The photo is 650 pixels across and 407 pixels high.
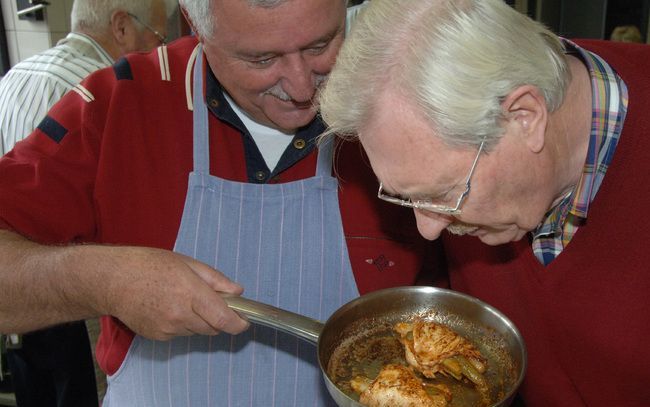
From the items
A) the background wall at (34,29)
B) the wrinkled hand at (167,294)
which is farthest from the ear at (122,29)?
the wrinkled hand at (167,294)

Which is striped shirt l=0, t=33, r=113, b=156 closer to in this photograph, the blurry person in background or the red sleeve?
the red sleeve

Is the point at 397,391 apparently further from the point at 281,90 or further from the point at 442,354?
the point at 281,90

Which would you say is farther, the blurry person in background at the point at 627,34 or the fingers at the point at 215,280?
the blurry person in background at the point at 627,34

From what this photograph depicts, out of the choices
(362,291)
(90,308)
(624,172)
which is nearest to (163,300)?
(90,308)

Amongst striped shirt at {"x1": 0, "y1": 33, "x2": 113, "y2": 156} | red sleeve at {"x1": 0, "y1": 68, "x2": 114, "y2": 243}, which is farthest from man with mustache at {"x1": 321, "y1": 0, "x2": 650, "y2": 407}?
striped shirt at {"x1": 0, "y1": 33, "x2": 113, "y2": 156}

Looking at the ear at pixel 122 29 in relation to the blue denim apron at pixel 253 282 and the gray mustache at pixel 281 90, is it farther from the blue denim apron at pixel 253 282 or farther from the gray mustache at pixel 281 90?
the gray mustache at pixel 281 90

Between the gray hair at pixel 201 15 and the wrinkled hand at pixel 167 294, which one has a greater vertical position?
the gray hair at pixel 201 15

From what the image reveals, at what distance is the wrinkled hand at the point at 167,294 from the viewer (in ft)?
3.55

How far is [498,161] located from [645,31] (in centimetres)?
385

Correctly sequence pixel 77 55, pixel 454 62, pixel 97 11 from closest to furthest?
pixel 454 62 < pixel 77 55 < pixel 97 11

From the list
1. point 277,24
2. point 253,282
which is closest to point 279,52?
point 277,24

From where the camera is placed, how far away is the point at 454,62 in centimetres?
86

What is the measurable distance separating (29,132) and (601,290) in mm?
2125

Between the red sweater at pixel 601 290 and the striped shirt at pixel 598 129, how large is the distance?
0.5 inches
